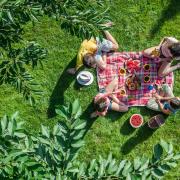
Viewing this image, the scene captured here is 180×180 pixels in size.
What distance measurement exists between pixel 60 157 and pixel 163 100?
485cm

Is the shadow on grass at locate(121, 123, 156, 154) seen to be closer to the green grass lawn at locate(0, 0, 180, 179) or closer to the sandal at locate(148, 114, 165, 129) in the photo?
the green grass lawn at locate(0, 0, 180, 179)

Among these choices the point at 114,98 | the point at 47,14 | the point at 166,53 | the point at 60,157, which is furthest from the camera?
the point at 114,98

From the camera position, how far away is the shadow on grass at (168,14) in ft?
29.8

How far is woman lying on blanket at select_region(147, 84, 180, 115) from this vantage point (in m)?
8.52

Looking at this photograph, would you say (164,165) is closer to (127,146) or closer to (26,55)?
(26,55)

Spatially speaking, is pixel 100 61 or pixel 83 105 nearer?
pixel 100 61

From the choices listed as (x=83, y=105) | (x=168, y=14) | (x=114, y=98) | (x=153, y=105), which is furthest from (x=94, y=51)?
(x=168, y=14)

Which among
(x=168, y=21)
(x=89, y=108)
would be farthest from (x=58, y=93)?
(x=168, y=21)

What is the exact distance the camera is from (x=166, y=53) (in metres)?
8.37

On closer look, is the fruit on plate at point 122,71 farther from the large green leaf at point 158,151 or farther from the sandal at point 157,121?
the large green leaf at point 158,151

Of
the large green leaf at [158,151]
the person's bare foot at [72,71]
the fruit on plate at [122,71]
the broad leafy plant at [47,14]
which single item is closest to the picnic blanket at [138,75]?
the fruit on plate at [122,71]

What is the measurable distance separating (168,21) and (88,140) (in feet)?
8.96

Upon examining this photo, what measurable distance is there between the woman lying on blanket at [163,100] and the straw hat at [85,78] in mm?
1157

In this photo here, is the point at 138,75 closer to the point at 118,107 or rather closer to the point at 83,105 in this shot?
the point at 118,107
